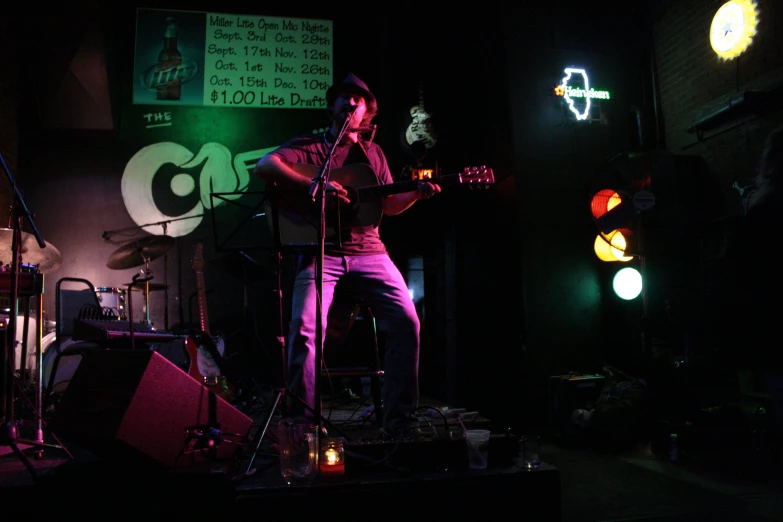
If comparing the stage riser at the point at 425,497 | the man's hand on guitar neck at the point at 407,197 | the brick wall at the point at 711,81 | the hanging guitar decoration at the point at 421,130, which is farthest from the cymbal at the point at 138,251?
the brick wall at the point at 711,81

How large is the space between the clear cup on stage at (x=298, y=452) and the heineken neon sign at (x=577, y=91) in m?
4.92

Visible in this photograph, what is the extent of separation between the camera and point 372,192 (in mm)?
3086

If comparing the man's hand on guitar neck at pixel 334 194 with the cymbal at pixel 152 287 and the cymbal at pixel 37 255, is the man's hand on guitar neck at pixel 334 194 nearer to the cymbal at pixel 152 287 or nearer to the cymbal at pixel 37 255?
the cymbal at pixel 37 255

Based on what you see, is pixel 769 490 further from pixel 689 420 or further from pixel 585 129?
pixel 585 129

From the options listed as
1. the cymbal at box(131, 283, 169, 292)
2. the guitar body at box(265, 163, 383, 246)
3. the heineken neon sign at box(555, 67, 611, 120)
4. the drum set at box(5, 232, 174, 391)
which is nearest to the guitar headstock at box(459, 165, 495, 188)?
the guitar body at box(265, 163, 383, 246)

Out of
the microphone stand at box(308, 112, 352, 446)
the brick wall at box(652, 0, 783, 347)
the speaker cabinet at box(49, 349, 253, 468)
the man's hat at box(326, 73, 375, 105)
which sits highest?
the brick wall at box(652, 0, 783, 347)

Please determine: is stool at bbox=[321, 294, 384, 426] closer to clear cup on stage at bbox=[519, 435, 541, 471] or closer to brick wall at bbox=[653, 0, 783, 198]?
clear cup on stage at bbox=[519, 435, 541, 471]

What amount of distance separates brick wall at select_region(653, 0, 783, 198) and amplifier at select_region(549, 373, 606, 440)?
2148 mm

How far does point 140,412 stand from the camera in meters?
2.17

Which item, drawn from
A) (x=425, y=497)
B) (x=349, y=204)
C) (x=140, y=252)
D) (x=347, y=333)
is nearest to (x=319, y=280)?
(x=349, y=204)

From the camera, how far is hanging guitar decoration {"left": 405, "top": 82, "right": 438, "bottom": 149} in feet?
23.6

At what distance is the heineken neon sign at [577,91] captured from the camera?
19.6 ft

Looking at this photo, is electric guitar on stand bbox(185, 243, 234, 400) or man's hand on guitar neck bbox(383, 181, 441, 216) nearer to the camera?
man's hand on guitar neck bbox(383, 181, 441, 216)

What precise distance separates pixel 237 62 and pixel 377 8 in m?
2.11
